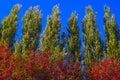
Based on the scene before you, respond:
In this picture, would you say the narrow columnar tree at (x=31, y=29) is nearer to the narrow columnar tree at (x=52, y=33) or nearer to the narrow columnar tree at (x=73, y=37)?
the narrow columnar tree at (x=52, y=33)

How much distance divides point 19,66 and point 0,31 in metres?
8.65

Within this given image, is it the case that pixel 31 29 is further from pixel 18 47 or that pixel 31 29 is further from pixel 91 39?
pixel 91 39

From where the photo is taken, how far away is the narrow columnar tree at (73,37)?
25.9 m

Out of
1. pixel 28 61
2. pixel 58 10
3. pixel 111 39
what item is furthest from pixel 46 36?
pixel 28 61

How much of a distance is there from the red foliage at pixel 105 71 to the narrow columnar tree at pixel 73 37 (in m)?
3.34

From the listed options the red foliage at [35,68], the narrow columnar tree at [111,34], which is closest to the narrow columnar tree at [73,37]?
the narrow columnar tree at [111,34]

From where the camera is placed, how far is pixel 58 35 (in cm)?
2694

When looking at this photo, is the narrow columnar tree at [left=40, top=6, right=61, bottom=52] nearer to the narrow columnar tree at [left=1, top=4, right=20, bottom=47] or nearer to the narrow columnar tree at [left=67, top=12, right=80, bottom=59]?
the narrow columnar tree at [left=67, top=12, right=80, bottom=59]

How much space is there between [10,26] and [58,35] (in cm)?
395

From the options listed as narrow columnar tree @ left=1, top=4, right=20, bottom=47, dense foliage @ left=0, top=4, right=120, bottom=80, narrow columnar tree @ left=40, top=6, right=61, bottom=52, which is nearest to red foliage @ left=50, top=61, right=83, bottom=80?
dense foliage @ left=0, top=4, right=120, bottom=80

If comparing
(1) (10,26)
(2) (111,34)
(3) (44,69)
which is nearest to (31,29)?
(1) (10,26)

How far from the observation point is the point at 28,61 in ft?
64.0

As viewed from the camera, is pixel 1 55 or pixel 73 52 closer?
pixel 1 55

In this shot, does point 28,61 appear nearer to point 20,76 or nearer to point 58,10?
point 20,76
